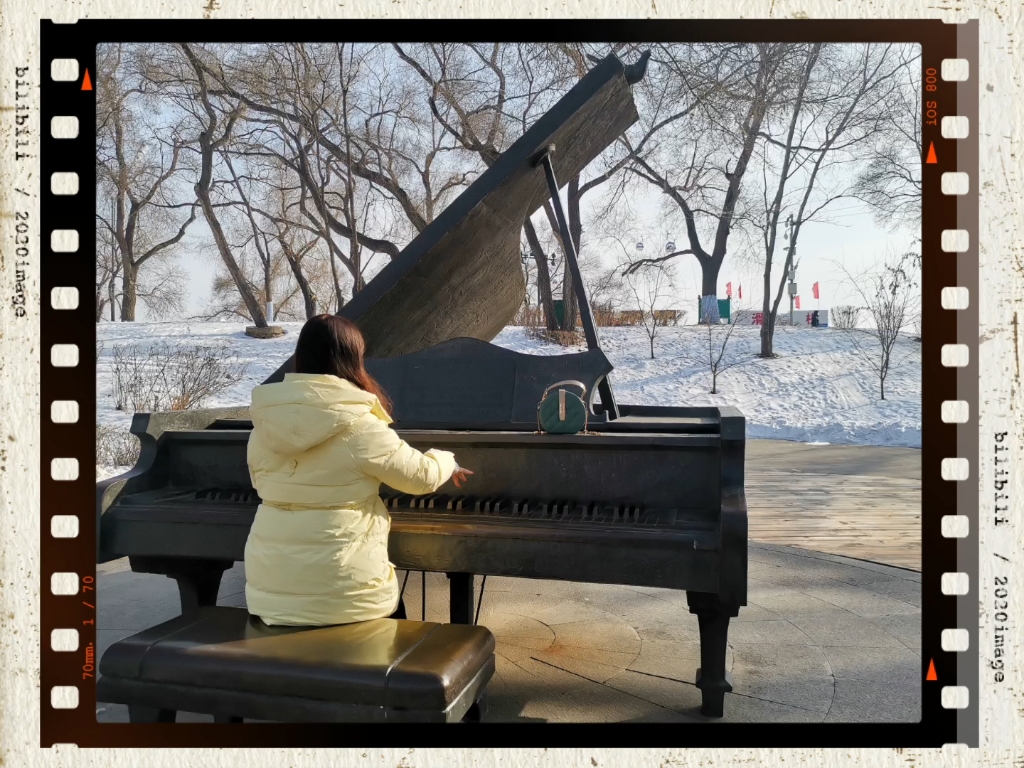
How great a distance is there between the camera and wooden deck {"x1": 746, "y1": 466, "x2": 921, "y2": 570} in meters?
6.13

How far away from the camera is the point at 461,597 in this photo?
3.39m

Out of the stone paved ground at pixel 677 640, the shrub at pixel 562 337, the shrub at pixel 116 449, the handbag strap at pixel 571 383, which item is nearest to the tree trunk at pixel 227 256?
the shrub at pixel 562 337

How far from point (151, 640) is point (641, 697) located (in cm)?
200

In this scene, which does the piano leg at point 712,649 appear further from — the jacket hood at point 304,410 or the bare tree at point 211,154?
the bare tree at point 211,154

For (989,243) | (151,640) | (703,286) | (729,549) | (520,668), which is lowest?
(520,668)

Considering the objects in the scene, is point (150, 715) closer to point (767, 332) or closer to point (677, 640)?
point (677, 640)

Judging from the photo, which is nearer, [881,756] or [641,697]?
[881,756]

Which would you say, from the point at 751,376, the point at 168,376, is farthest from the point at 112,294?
the point at 751,376

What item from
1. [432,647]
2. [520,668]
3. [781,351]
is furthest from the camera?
[781,351]

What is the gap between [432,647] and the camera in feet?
7.58

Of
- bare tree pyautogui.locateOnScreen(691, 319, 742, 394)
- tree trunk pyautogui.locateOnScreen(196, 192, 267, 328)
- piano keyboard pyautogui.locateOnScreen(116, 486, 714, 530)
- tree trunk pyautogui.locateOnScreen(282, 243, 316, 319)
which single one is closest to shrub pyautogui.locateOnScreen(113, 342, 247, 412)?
tree trunk pyautogui.locateOnScreen(196, 192, 267, 328)

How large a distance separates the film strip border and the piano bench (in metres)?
0.11

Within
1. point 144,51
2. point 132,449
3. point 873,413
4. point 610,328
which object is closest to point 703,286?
point 610,328

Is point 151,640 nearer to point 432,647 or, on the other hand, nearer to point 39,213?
point 432,647
